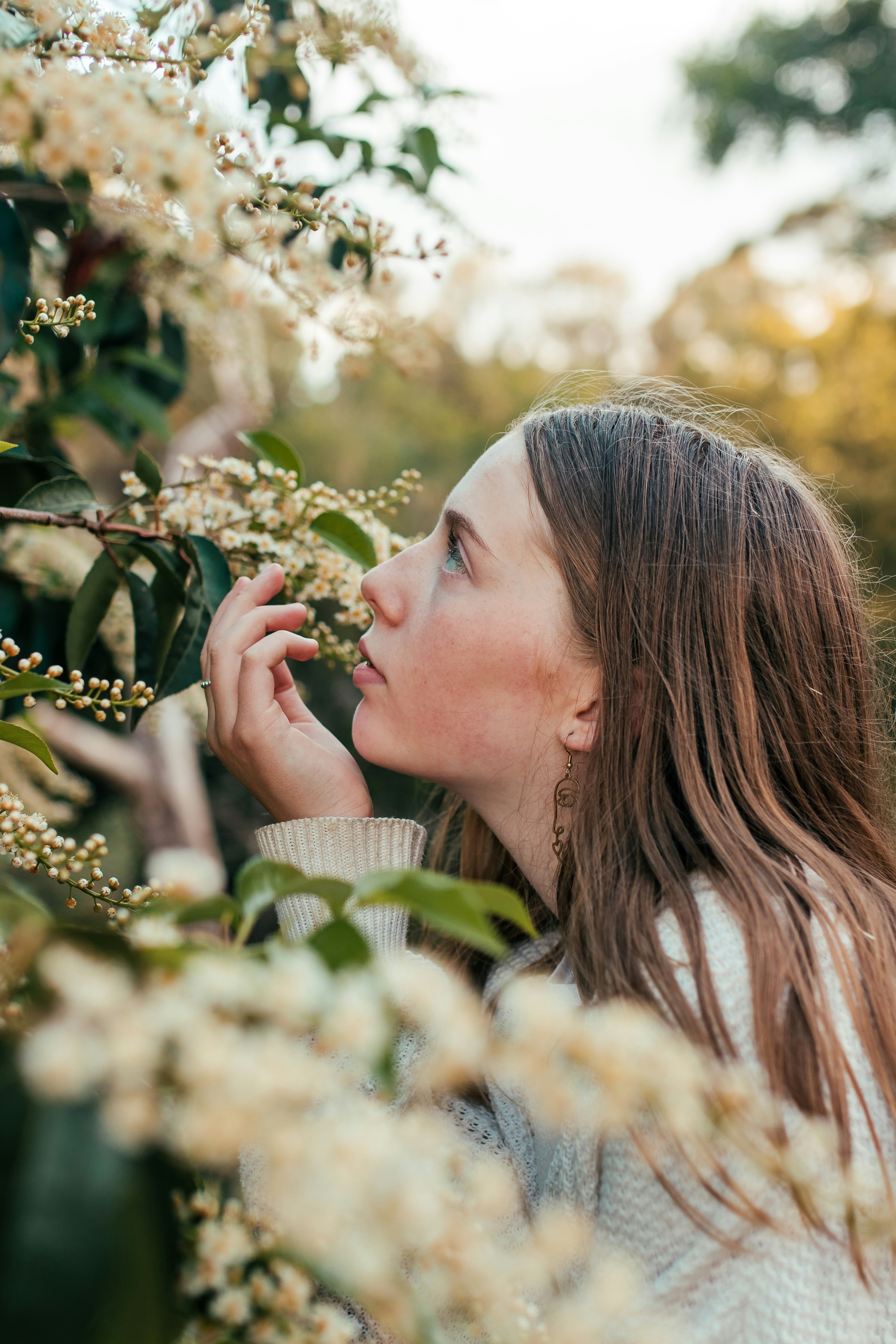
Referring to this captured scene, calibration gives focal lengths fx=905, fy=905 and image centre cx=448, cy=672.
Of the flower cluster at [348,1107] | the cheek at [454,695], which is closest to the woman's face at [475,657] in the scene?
the cheek at [454,695]

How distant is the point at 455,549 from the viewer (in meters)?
1.38

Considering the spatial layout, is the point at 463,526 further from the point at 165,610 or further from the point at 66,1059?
the point at 66,1059

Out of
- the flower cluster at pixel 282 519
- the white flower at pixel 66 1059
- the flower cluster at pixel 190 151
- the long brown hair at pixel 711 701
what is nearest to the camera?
the white flower at pixel 66 1059

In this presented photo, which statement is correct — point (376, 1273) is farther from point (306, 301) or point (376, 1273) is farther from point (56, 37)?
point (306, 301)

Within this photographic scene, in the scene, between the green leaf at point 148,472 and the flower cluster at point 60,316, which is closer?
the flower cluster at point 60,316

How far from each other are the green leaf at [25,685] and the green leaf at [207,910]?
0.42 meters

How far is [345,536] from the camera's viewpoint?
1.27 m

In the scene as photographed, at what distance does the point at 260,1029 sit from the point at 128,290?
1697 millimetres

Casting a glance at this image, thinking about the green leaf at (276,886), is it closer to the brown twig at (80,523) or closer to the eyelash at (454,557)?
the brown twig at (80,523)

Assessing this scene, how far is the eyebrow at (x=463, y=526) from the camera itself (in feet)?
4.41

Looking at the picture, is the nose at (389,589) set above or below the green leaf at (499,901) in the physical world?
above

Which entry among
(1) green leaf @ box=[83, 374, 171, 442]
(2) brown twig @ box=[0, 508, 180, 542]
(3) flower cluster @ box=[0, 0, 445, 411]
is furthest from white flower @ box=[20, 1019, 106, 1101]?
(1) green leaf @ box=[83, 374, 171, 442]

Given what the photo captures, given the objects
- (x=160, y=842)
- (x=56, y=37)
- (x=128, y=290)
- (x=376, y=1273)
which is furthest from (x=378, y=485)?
(x=376, y=1273)

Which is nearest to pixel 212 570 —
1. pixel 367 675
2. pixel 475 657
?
pixel 367 675
